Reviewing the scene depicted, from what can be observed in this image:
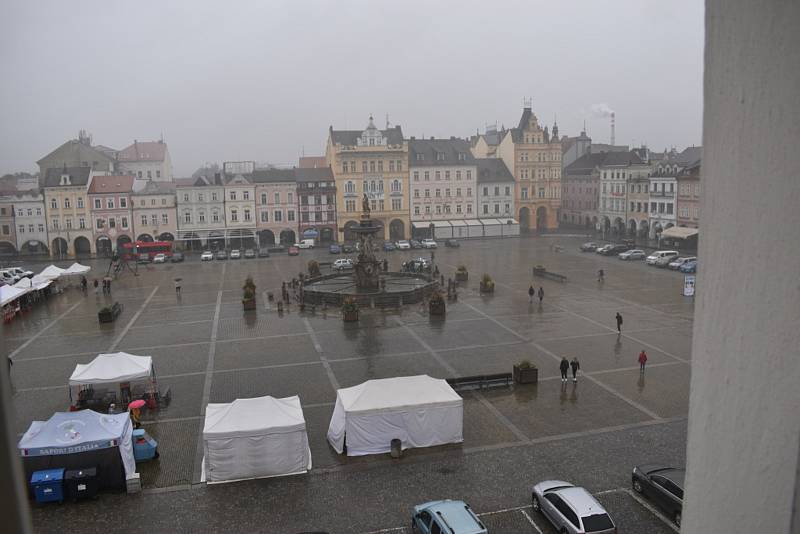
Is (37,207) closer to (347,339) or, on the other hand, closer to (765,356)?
(347,339)

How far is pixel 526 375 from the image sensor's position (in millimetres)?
19938

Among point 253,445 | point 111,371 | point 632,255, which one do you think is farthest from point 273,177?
point 253,445

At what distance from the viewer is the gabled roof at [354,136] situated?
2726 inches

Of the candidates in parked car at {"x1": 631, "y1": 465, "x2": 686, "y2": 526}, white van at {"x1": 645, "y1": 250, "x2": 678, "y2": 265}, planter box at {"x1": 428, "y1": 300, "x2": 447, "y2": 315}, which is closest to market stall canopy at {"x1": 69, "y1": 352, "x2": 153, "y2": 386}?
parked car at {"x1": 631, "y1": 465, "x2": 686, "y2": 526}

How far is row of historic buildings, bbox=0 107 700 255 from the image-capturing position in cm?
6250

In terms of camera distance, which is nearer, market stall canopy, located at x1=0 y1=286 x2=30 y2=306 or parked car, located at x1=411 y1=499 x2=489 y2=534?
parked car, located at x1=411 y1=499 x2=489 y2=534

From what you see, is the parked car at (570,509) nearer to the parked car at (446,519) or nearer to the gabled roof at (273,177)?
the parked car at (446,519)

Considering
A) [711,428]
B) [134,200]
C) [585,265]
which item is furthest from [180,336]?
[134,200]

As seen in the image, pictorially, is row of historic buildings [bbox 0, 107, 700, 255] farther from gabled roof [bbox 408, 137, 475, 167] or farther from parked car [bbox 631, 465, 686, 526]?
parked car [bbox 631, 465, 686, 526]

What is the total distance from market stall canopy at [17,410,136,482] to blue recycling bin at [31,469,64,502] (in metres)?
0.51

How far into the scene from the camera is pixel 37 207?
203ft

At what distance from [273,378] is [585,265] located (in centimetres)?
3240

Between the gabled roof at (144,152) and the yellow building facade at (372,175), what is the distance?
4240 cm

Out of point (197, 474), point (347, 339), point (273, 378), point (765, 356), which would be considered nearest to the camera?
point (765, 356)
